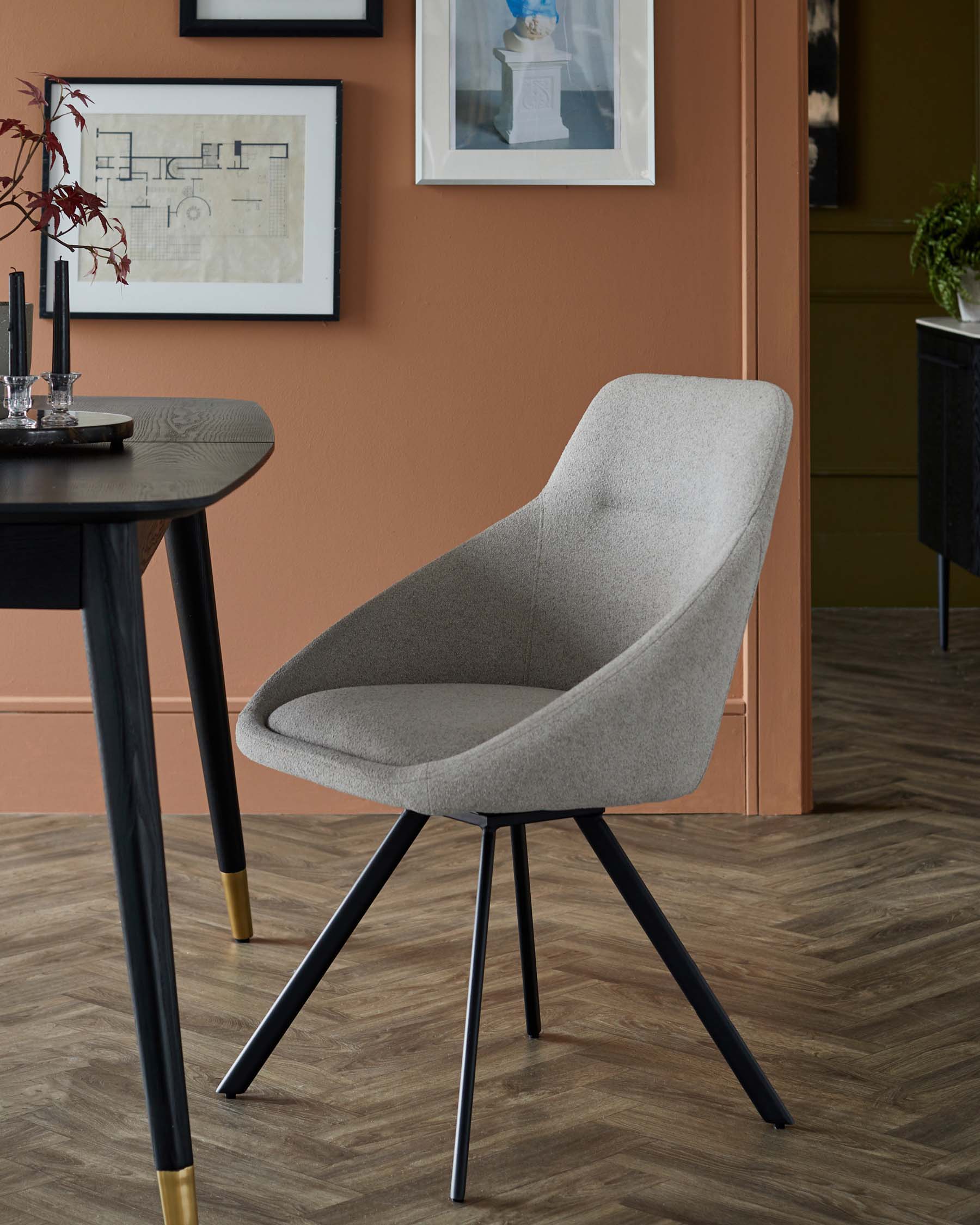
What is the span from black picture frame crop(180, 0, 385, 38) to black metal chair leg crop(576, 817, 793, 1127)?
69.9 inches

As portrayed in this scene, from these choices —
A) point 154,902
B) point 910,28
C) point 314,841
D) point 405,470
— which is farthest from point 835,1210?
point 910,28

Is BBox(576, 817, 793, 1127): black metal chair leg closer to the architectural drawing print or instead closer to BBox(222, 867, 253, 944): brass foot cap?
BBox(222, 867, 253, 944): brass foot cap

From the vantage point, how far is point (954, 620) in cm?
498

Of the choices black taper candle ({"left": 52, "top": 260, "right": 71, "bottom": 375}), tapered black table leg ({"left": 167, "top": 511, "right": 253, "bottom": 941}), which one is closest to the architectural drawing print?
tapered black table leg ({"left": 167, "top": 511, "right": 253, "bottom": 941})

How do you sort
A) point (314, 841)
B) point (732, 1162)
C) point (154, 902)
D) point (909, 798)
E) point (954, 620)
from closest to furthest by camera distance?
point (154, 902) < point (732, 1162) < point (314, 841) < point (909, 798) < point (954, 620)

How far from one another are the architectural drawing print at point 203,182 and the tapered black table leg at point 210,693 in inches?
32.1

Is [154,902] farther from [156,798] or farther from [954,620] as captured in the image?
[954,620]

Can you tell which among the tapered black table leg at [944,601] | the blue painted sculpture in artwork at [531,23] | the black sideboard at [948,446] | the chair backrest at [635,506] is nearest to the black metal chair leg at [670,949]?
the chair backrest at [635,506]

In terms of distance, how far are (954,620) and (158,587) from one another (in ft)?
10.0

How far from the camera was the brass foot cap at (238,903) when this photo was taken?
2.25 m

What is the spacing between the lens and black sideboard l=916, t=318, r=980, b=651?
13.2ft

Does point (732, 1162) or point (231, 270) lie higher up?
point (231, 270)

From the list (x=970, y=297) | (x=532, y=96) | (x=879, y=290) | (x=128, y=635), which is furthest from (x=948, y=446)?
(x=128, y=635)

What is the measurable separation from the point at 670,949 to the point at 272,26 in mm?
1952
